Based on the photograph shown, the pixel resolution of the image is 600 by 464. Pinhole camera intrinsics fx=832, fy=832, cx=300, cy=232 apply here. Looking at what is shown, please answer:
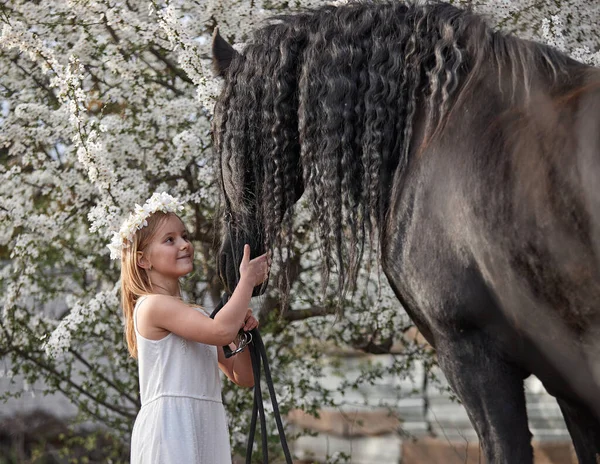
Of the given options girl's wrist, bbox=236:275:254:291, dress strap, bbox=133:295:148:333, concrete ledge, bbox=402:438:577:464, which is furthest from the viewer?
concrete ledge, bbox=402:438:577:464

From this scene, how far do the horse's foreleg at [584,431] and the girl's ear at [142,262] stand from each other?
1.21 m

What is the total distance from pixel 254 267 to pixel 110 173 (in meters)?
1.44

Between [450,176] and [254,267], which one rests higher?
[450,176]

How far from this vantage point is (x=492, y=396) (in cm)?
185

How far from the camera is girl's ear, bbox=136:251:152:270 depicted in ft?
8.09

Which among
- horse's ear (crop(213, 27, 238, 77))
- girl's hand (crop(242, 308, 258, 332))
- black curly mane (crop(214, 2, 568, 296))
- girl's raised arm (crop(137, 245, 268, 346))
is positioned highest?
horse's ear (crop(213, 27, 238, 77))

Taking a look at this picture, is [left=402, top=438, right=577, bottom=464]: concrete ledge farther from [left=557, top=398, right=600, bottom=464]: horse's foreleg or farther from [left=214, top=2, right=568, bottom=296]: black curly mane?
[left=214, top=2, right=568, bottom=296]: black curly mane

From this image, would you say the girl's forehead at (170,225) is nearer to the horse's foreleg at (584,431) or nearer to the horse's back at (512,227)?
the horse's back at (512,227)

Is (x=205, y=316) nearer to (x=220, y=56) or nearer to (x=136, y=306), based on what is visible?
(x=136, y=306)

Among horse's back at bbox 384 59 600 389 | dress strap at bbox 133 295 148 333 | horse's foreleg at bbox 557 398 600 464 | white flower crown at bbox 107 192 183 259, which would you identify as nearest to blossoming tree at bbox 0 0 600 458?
white flower crown at bbox 107 192 183 259

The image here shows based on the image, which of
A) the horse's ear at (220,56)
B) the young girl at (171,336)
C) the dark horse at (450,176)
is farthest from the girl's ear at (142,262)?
the horse's ear at (220,56)

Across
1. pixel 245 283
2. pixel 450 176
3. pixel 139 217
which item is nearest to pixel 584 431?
pixel 450 176

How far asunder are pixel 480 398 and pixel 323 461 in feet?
13.0

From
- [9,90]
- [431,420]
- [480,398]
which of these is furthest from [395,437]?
[480,398]
